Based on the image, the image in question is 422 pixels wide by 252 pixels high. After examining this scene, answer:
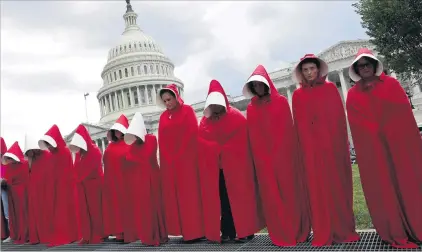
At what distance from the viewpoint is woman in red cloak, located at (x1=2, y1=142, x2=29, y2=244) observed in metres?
8.41

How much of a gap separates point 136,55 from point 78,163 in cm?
7961

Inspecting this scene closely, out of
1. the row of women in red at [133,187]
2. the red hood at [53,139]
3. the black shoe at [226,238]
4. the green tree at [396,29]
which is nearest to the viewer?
the black shoe at [226,238]

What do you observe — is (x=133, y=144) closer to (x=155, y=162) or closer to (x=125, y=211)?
(x=155, y=162)

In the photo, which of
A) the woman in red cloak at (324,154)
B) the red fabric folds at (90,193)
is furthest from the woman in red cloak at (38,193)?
the woman in red cloak at (324,154)

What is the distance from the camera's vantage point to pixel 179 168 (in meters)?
6.33

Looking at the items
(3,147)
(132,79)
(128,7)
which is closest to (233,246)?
(3,147)

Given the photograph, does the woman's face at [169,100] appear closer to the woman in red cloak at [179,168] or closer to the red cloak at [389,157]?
the woman in red cloak at [179,168]

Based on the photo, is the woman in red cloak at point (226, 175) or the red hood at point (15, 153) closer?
the woman in red cloak at point (226, 175)

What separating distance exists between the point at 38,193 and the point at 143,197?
2.56 m

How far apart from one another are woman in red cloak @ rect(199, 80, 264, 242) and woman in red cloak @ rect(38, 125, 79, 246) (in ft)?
9.71

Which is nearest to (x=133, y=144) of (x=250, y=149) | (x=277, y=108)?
(x=250, y=149)

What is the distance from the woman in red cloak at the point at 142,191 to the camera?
6.57 meters

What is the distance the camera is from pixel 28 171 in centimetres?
845

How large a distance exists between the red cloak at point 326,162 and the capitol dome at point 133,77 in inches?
2883
